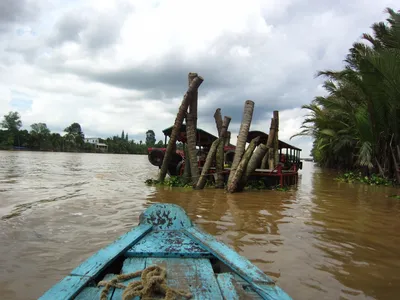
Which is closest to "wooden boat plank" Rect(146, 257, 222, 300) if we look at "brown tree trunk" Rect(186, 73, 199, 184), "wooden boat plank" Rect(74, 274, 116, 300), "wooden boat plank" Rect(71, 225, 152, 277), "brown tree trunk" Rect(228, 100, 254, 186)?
"wooden boat plank" Rect(71, 225, 152, 277)

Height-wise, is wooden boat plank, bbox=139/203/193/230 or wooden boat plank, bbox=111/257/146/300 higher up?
wooden boat plank, bbox=139/203/193/230

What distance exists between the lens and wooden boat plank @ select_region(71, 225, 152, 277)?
2387mm

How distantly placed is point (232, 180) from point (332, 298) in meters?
8.08

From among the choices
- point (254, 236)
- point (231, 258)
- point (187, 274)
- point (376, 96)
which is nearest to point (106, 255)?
point (187, 274)

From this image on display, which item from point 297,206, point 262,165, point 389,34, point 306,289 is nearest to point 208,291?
point 306,289

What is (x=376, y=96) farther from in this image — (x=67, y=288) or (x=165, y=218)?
(x=67, y=288)

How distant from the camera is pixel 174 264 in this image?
→ 2662 mm

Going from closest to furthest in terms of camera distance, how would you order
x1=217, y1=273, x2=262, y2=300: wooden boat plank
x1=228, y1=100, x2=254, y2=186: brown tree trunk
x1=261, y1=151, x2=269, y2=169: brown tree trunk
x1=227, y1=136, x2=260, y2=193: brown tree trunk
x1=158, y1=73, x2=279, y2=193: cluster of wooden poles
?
1. x1=217, y1=273, x2=262, y2=300: wooden boat plank
2. x1=227, y1=136, x2=260, y2=193: brown tree trunk
3. x1=158, y1=73, x2=279, y2=193: cluster of wooden poles
4. x1=228, y1=100, x2=254, y2=186: brown tree trunk
5. x1=261, y1=151, x2=269, y2=169: brown tree trunk

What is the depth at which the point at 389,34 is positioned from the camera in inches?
550

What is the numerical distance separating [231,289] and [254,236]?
10.7ft

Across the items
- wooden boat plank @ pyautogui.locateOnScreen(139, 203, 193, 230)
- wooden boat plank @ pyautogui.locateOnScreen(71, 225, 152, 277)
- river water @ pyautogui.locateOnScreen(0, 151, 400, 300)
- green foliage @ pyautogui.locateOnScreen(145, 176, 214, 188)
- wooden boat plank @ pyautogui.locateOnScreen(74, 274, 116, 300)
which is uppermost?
wooden boat plank @ pyautogui.locateOnScreen(139, 203, 193, 230)

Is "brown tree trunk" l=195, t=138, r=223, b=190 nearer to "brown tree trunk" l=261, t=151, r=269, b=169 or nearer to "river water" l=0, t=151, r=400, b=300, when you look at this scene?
"river water" l=0, t=151, r=400, b=300

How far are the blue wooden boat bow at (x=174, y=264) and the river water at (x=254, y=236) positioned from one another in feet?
3.45

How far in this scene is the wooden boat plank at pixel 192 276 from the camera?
2.13 meters
